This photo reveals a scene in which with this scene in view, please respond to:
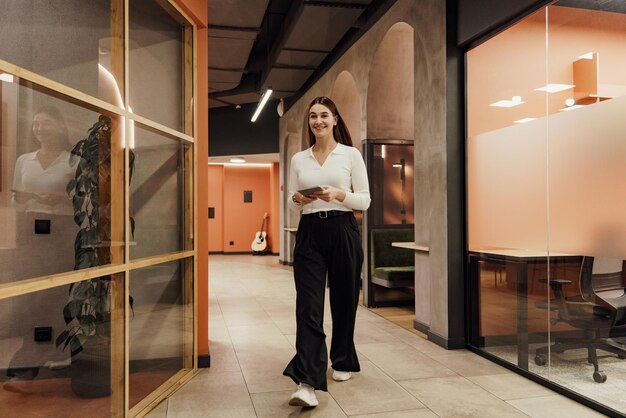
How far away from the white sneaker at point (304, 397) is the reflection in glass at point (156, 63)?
5.78 ft

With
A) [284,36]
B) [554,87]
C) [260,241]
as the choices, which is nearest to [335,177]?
[554,87]

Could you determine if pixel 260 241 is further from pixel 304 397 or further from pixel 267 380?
pixel 304 397

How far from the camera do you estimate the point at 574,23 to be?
304cm

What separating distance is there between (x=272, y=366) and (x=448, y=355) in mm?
1377

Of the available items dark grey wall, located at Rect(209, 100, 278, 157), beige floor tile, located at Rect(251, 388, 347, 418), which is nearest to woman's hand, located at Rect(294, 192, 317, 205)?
beige floor tile, located at Rect(251, 388, 347, 418)

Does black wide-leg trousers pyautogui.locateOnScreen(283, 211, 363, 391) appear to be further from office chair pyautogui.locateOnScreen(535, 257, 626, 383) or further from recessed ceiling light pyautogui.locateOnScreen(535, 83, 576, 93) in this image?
recessed ceiling light pyautogui.locateOnScreen(535, 83, 576, 93)

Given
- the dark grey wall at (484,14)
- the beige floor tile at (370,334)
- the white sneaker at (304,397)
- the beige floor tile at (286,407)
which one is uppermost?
the dark grey wall at (484,14)

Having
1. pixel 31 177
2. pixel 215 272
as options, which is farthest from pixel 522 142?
pixel 215 272

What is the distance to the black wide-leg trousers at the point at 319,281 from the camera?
2.88 metres

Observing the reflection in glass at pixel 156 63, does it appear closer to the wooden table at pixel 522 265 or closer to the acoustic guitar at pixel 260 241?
the wooden table at pixel 522 265

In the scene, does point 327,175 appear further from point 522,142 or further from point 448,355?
point 448,355

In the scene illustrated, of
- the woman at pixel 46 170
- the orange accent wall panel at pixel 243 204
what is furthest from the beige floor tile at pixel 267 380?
the orange accent wall panel at pixel 243 204

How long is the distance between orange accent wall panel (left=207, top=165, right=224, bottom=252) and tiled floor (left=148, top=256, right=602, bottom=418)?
33.7 feet

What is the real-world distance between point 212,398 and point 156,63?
2022 millimetres
